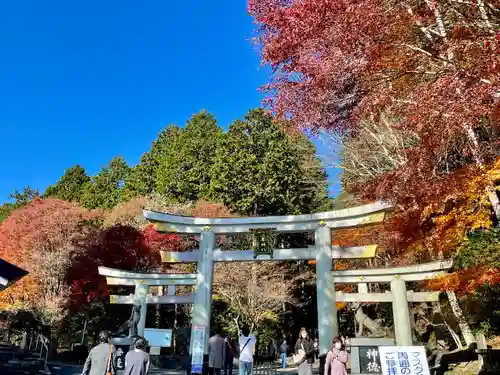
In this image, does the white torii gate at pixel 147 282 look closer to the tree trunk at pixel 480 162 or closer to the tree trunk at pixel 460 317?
the tree trunk at pixel 460 317

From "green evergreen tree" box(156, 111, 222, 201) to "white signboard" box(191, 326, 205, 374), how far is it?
1712 cm

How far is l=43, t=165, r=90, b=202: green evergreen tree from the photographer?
38594mm

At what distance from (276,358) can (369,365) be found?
14.6 meters

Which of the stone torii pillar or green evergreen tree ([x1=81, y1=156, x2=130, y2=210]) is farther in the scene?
green evergreen tree ([x1=81, y1=156, x2=130, y2=210])

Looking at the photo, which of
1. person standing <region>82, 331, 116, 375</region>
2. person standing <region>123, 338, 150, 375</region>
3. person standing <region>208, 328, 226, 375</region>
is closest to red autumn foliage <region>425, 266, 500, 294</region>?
person standing <region>208, 328, 226, 375</region>

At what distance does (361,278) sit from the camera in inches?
458

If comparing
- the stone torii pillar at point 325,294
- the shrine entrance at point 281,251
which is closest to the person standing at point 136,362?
the shrine entrance at point 281,251

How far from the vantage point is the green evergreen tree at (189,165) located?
28.6 meters

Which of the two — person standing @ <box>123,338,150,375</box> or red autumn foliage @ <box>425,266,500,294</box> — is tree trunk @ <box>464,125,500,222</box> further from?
person standing @ <box>123,338,150,375</box>

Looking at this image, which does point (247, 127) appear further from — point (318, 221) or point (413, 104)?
point (413, 104)

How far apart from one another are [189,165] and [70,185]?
17139mm

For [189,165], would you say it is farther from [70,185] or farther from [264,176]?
[70,185]

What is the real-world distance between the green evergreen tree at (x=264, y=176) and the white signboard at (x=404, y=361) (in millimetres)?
17781

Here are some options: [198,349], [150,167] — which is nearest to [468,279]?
[198,349]
